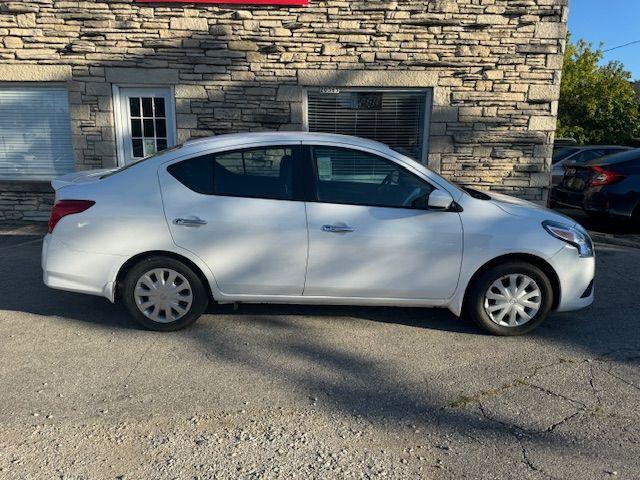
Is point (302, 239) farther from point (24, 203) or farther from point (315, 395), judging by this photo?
point (24, 203)

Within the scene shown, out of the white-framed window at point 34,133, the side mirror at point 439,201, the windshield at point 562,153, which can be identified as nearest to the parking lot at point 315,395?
the side mirror at point 439,201

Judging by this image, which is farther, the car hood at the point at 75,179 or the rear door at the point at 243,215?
the car hood at the point at 75,179

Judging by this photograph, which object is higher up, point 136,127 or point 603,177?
point 136,127

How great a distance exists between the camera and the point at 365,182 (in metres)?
4.09

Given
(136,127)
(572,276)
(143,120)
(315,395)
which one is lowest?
(315,395)

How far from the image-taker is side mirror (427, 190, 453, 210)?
391 cm

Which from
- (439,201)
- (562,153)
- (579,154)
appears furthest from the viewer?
(562,153)

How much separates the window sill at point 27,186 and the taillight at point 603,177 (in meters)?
8.68

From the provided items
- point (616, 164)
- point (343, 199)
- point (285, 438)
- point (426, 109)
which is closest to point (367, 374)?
point (285, 438)

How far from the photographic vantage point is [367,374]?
3.52 meters

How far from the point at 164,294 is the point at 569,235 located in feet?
10.8

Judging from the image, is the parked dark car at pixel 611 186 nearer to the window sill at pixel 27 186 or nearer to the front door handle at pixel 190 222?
the front door handle at pixel 190 222

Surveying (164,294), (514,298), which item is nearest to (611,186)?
(514,298)

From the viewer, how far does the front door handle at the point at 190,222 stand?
13.0 feet
